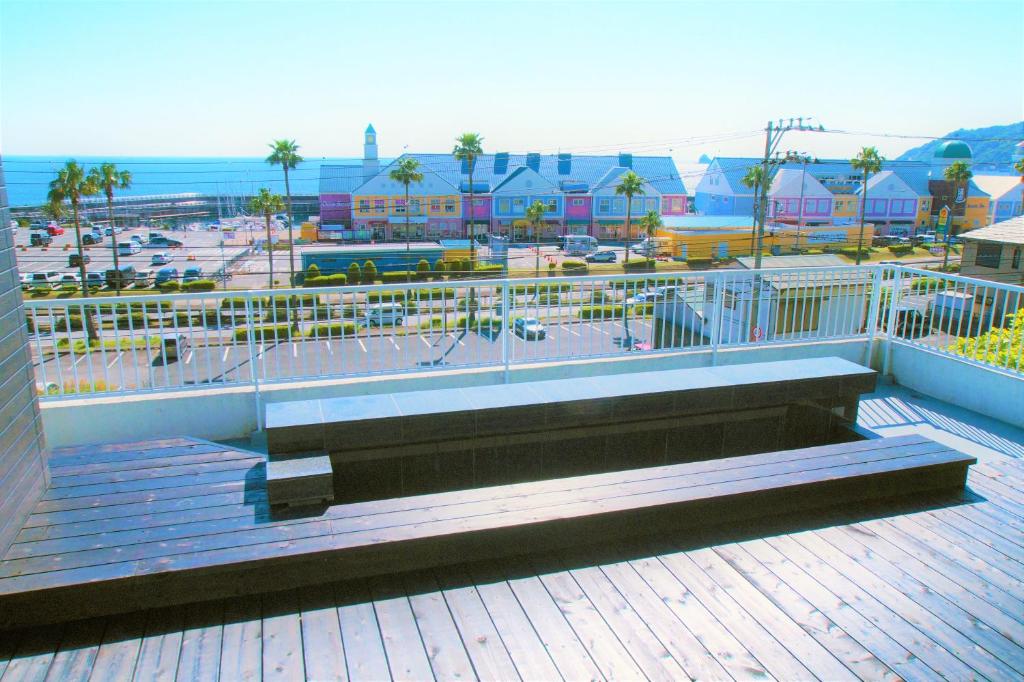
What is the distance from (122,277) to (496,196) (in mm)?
28152

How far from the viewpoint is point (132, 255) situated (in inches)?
1992

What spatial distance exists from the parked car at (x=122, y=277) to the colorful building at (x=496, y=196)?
46.1 feet

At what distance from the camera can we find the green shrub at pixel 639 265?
151 feet

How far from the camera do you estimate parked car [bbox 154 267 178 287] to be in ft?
142

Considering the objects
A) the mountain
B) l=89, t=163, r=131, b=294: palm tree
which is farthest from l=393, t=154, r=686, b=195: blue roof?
the mountain

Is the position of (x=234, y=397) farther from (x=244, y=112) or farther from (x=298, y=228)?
(x=298, y=228)

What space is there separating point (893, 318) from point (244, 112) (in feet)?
144

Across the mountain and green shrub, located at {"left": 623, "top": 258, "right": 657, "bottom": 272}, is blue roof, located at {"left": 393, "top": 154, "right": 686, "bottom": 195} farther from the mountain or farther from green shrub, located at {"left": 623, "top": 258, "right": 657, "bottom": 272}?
the mountain

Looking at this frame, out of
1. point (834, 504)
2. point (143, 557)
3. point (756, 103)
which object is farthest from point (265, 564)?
point (756, 103)

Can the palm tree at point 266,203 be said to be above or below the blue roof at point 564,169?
below

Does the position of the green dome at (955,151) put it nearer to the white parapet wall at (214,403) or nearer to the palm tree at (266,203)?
the palm tree at (266,203)

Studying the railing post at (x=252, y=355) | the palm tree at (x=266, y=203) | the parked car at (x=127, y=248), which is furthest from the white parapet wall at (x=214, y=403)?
the parked car at (x=127, y=248)

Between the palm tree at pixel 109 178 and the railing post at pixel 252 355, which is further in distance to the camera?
the palm tree at pixel 109 178

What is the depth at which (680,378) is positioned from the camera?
151 inches
